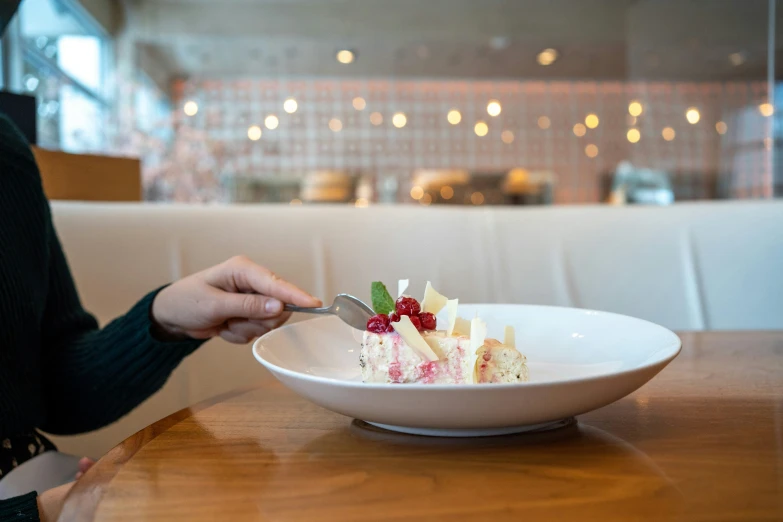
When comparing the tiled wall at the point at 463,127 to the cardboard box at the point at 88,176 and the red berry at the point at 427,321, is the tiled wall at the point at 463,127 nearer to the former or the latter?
the cardboard box at the point at 88,176

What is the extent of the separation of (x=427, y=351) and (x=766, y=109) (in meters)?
5.06

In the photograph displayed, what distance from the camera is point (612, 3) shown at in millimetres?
5664

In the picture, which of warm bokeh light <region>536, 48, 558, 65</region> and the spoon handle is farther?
warm bokeh light <region>536, 48, 558, 65</region>

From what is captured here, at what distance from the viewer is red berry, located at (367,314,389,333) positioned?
22.1 inches

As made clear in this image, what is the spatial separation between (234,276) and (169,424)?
0.19 meters

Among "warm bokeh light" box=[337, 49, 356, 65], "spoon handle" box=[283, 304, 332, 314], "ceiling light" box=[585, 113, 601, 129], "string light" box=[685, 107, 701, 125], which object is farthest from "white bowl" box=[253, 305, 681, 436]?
"ceiling light" box=[585, 113, 601, 129]

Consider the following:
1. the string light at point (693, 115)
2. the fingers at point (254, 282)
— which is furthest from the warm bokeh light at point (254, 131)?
the fingers at point (254, 282)

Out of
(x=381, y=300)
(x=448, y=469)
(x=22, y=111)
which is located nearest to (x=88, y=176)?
(x=22, y=111)

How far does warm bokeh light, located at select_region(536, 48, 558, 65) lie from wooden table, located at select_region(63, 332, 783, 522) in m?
5.73

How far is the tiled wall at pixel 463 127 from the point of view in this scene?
6.02 metres

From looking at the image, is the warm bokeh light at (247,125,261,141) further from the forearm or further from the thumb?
the forearm

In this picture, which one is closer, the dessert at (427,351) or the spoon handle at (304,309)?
the dessert at (427,351)

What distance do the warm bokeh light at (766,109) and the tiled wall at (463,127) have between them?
2.64ft

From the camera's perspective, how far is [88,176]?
1.57 meters
